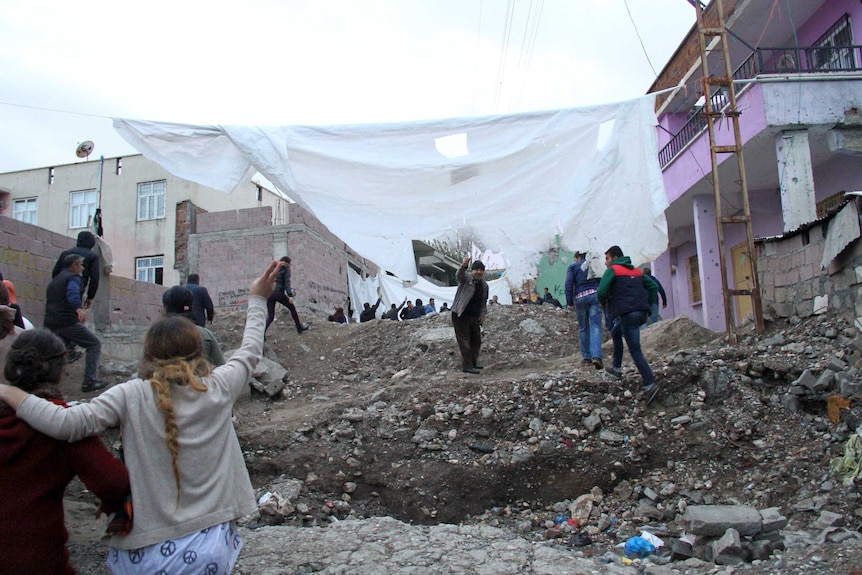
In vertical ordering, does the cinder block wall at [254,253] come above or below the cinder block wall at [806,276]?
above

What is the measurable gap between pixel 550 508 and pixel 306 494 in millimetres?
1831

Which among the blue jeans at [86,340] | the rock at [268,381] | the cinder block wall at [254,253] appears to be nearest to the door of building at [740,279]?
the rock at [268,381]

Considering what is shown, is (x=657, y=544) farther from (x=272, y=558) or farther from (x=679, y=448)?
(x=272, y=558)

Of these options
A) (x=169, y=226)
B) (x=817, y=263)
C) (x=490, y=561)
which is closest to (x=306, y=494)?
(x=490, y=561)

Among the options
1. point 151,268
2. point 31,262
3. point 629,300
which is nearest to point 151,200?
point 151,268

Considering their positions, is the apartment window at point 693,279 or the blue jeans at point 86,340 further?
the apartment window at point 693,279

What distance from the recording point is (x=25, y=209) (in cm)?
2477

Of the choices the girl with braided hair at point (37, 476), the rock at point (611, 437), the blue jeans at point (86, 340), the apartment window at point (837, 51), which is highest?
the apartment window at point (837, 51)

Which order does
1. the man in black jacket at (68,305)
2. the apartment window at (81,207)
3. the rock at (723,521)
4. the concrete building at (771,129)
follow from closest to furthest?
the rock at (723,521)
the man in black jacket at (68,305)
the concrete building at (771,129)
the apartment window at (81,207)

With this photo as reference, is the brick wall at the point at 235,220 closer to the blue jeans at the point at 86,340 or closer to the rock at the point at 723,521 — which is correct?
the blue jeans at the point at 86,340

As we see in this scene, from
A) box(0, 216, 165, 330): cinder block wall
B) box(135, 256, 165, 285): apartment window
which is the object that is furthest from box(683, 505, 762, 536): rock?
box(135, 256, 165, 285): apartment window

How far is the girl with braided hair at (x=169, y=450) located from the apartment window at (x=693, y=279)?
43.4 ft

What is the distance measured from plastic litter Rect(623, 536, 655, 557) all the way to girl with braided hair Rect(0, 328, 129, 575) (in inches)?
116

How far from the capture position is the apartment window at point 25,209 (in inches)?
971
